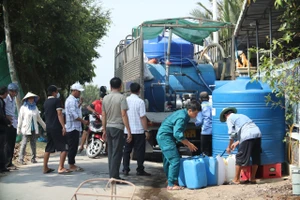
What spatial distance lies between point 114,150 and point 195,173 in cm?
142

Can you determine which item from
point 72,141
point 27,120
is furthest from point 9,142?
point 72,141

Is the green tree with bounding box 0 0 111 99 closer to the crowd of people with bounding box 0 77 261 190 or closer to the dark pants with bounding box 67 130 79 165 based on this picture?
the crowd of people with bounding box 0 77 261 190

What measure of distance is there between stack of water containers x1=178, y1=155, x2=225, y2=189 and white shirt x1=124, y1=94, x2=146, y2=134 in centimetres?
154

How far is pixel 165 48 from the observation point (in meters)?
12.8

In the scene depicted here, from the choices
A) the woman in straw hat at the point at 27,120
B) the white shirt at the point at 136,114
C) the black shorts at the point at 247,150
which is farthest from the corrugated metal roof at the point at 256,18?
the woman in straw hat at the point at 27,120

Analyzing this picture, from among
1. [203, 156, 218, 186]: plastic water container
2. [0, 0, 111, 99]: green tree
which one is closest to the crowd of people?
[203, 156, 218, 186]: plastic water container

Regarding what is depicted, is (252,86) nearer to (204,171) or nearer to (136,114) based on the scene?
(204,171)

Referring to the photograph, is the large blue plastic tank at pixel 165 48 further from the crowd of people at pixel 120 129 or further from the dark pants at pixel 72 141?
the dark pants at pixel 72 141

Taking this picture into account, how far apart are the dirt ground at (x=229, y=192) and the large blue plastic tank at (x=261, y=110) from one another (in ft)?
1.80

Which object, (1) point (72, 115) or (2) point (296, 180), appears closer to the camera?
(2) point (296, 180)

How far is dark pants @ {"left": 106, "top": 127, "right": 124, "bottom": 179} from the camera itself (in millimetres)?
7934

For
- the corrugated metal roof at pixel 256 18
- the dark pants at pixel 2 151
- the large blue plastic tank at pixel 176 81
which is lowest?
the dark pants at pixel 2 151

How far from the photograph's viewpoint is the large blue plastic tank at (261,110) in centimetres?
870

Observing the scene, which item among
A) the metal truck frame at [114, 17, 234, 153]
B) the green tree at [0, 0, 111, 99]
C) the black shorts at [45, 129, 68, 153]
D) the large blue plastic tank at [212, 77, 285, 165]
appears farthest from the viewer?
the green tree at [0, 0, 111, 99]
